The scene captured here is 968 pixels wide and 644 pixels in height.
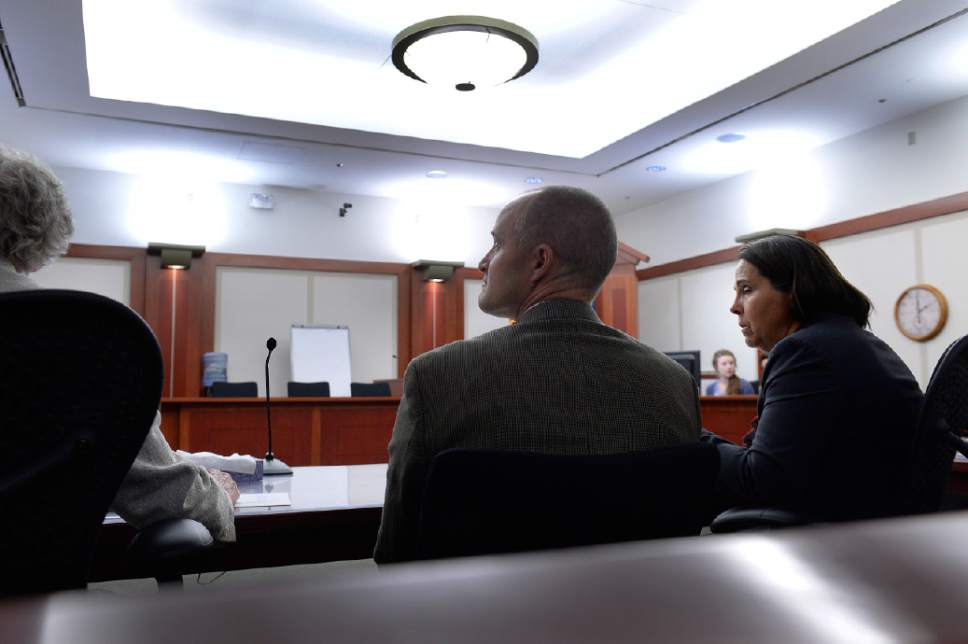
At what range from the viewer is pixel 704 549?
0.51 ft

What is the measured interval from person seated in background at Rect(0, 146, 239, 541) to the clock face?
686cm

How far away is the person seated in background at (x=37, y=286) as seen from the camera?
4.70 feet

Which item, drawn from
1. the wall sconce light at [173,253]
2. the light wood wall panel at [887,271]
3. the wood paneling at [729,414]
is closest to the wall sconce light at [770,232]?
the light wood wall panel at [887,271]

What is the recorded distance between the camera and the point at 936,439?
5.29 feet

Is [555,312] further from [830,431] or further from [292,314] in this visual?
[292,314]

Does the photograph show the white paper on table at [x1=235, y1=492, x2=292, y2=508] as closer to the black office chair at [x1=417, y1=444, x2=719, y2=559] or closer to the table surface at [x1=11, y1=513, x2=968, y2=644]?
the black office chair at [x1=417, y1=444, x2=719, y2=559]

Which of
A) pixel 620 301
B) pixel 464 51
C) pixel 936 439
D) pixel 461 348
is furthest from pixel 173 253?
pixel 936 439

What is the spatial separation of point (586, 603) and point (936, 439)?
68.7 inches

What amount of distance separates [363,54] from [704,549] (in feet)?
22.8

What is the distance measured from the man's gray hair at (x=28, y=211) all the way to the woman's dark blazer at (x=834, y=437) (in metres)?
1.55

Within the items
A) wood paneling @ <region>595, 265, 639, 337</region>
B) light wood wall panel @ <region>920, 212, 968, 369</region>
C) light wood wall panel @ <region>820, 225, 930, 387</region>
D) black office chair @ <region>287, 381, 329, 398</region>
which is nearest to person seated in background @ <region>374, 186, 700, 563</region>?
light wood wall panel @ <region>920, 212, 968, 369</region>

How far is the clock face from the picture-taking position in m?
6.84

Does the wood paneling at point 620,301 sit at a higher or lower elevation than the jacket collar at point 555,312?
higher

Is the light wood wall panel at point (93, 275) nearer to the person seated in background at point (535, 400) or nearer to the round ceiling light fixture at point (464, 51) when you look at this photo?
the round ceiling light fixture at point (464, 51)
